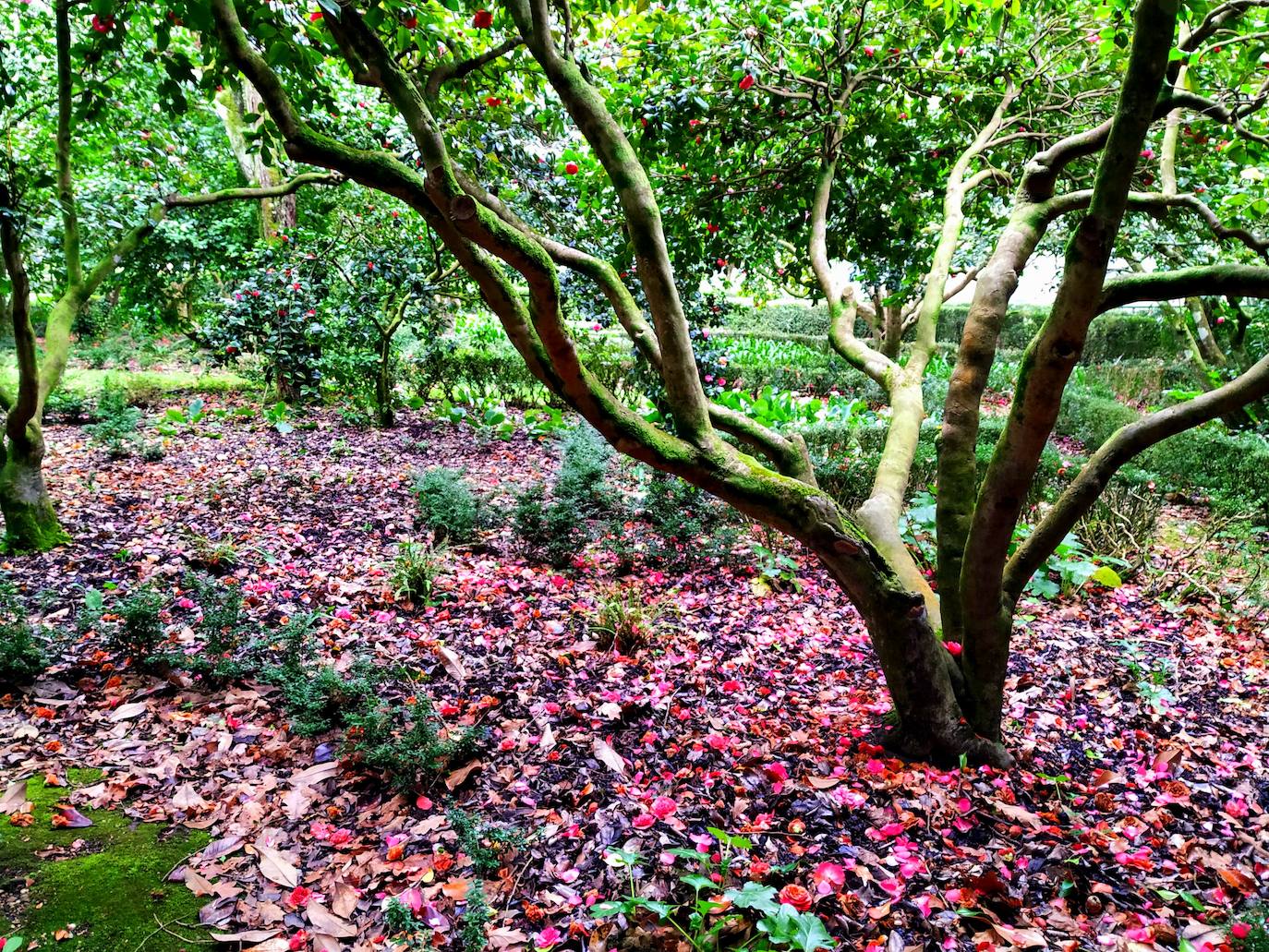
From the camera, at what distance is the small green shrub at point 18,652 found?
254cm

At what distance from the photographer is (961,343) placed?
2250 mm

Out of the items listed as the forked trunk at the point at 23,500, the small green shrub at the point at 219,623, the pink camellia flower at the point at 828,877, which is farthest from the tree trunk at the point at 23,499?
the pink camellia flower at the point at 828,877

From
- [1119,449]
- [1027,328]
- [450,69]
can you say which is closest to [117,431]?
[450,69]

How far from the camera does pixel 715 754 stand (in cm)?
254

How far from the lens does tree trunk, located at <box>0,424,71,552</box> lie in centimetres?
363

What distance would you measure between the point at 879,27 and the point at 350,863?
15.2 feet

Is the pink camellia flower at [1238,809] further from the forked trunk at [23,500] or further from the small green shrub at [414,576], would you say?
the forked trunk at [23,500]

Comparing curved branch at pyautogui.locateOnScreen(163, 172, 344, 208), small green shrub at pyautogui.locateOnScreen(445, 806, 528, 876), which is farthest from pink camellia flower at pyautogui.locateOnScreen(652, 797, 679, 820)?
curved branch at pyautogui.locateOnScreen(163, 172, 344, 208)

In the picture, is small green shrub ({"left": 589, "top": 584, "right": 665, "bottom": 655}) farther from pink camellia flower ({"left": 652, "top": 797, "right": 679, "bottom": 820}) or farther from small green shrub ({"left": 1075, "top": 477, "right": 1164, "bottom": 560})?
small green shrub ({"left": 1075, "top": 477, "right": 1164, "bottom": 560})

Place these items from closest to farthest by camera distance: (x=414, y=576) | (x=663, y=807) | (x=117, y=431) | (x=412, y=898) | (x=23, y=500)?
(x=412, y=898) < (x=663, y=807) < (x=414, y=576) < (x=23, y=500) < (x=117, y=431)

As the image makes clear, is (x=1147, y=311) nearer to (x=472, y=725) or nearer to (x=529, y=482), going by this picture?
(x=529, y=482)

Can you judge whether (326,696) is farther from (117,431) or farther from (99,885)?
(117,431)

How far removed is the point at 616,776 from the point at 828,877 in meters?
0.82

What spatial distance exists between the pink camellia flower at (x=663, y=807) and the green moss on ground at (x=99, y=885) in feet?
4.18
